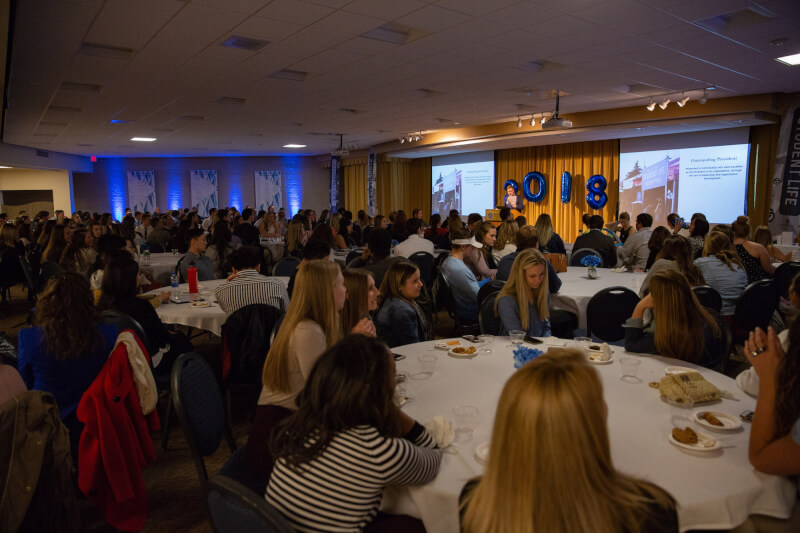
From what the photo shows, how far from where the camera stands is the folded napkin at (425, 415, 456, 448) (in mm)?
1867

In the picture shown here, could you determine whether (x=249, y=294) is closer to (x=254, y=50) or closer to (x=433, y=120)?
(x=254, y=50)

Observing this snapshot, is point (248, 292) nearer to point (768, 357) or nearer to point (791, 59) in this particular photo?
point (768, 357)

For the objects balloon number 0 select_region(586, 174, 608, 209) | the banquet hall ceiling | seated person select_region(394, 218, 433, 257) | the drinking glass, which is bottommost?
the drinking glass

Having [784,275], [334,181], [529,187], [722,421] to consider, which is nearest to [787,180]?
[784,275]

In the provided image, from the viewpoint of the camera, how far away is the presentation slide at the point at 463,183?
603 inches

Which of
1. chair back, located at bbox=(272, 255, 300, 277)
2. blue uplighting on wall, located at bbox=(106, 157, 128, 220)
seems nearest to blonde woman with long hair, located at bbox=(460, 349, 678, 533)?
chair back, located at bbox=(272, 255, 300, 277)

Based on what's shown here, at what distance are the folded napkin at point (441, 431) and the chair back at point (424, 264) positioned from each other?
490 cm

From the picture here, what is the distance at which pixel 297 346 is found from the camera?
2.38 meters

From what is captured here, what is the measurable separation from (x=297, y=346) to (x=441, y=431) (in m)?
0.80

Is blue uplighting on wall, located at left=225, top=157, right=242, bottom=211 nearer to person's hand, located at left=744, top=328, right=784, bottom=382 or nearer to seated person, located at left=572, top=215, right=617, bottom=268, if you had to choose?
seated person, located at left=572, top=215, right=617, bottom=268

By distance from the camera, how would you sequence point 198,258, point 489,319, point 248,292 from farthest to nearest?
point 198,258, point 248,292, point 489,319

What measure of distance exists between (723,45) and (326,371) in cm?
617

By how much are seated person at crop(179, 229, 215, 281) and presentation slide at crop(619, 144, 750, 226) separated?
32.0 ft

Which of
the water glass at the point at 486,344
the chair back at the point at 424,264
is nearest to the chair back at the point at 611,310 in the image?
the water glass at the point at 486,344
